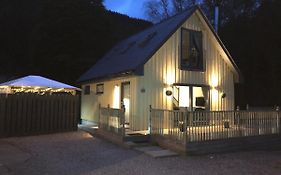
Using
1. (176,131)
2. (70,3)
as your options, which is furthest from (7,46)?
(176,131)

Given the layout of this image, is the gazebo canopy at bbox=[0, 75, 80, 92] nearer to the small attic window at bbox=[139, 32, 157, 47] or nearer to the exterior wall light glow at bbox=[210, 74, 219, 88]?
the small attic window at bbox=[139, 32, 157, 47]

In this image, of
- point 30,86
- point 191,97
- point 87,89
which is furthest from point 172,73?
point 87,89

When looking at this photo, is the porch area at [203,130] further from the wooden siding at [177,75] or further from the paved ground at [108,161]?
→ the wooden siding at [177,75]

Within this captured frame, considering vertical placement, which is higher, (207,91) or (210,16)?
(210,16)

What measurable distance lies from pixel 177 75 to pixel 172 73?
0.30 m

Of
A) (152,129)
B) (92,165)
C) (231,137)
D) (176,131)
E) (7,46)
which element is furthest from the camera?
(7,46)

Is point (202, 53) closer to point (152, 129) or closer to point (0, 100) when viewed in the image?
point (152, 129)

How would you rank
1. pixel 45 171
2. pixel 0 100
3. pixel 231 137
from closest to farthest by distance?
pixel 45 171 < pixel 231 137 < pixel 0 100

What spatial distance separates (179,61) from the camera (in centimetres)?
1446

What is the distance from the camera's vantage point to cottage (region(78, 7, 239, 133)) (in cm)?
1338

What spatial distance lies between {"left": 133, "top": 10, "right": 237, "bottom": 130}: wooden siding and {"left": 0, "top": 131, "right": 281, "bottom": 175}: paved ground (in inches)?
131

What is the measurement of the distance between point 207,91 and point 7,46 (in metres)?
17.6

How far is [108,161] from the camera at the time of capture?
852 cm

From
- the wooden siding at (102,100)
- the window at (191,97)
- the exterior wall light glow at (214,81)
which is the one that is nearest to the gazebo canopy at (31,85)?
the wooden siding at (102,100)
